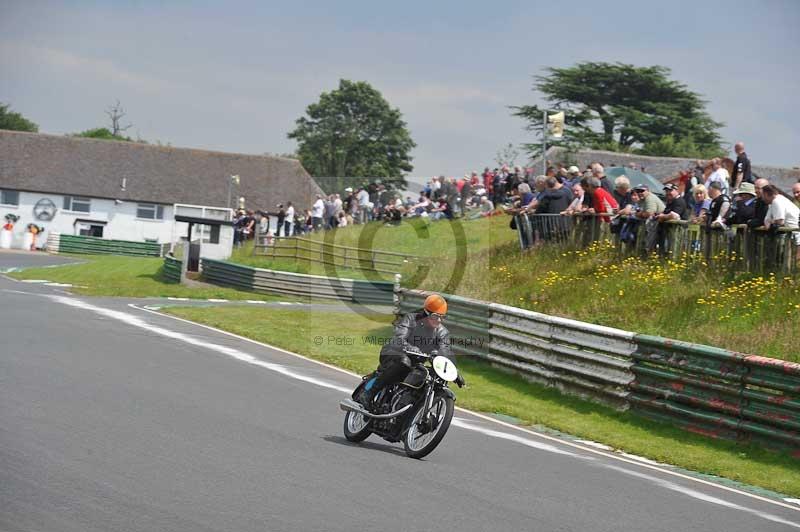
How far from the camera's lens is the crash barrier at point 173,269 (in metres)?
40.4

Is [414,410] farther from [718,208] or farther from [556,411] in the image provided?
[718,208]

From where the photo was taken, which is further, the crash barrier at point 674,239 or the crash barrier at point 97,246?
the crash barrier at point 97,246

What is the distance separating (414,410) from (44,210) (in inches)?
2982

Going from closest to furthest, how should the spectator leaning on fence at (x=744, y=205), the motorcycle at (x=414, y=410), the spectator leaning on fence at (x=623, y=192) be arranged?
the motorcycle at (x=414, y=410), the spectator leaning on fence at (x=744, y=205), the spectator leaning on fence at (x=623, y=192)

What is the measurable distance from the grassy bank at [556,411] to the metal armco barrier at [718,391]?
22 centimetres

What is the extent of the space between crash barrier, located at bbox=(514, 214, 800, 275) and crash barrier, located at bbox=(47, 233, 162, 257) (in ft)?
163

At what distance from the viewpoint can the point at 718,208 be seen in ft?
59.6

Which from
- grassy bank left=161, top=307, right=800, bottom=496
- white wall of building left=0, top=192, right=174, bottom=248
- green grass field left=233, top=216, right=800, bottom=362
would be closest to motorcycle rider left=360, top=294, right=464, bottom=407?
grassy bank left=161, top=307, right=800, bottom=496

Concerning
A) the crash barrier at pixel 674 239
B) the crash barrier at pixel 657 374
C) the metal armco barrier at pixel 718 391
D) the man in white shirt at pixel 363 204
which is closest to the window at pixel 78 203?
the man in white shirt at pixel 363 204

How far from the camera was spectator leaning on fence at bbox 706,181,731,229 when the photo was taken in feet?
59.5

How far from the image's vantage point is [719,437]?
1457 centimetres

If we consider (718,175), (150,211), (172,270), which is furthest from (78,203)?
(718,175)

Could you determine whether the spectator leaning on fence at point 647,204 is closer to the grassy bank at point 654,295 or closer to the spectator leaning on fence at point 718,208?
the grassy bank at point 654,295

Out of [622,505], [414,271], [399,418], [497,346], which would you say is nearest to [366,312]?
[414,271]
